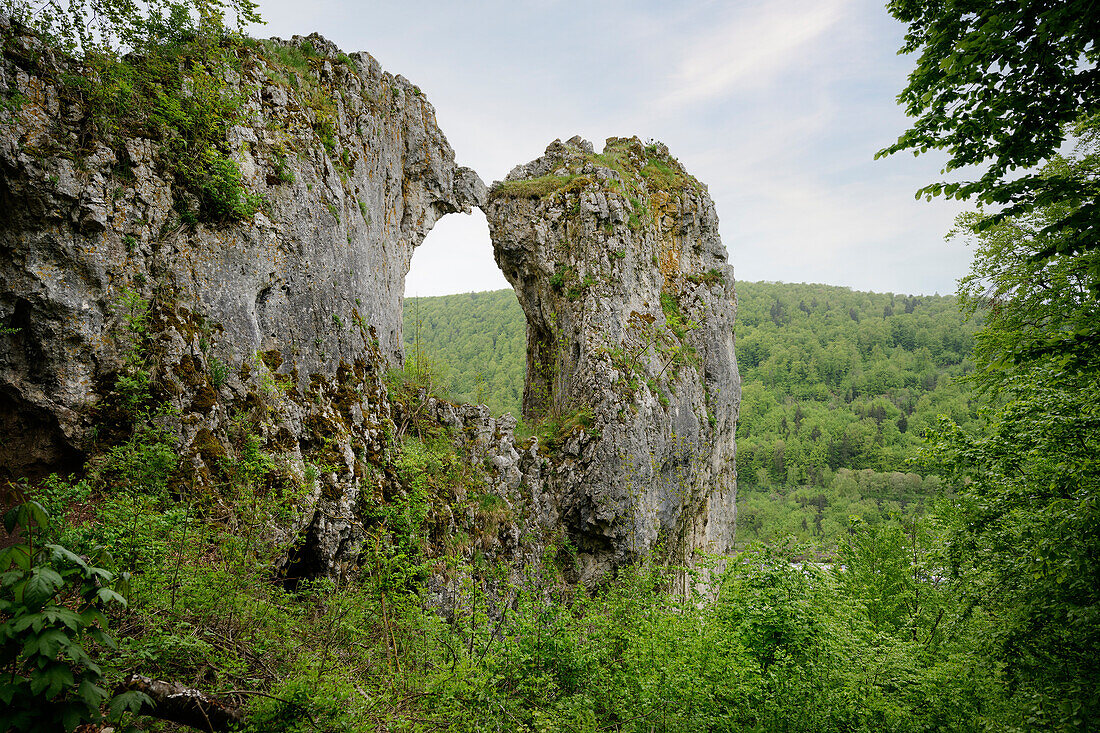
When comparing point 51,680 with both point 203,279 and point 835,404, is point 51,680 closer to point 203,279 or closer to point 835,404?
point 203,279

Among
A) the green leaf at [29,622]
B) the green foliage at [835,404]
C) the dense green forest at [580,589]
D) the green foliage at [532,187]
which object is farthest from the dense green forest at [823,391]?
the green leaf at [29,622]

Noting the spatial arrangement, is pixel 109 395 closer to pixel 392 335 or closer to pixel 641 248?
pixel 392 335

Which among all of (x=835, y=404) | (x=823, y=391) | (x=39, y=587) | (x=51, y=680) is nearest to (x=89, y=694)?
(x=51, y=680)

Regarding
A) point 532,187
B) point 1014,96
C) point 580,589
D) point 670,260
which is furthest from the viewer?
point 670,260

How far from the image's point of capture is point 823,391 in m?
96.9

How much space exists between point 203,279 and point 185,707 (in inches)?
218

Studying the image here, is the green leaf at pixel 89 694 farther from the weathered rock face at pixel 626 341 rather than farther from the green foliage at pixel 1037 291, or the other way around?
the weathered rock face at pixel 626 341

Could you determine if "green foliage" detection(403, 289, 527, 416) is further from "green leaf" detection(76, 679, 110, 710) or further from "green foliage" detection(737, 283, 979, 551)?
"green foliage" detection(737, 283, 979, 551)

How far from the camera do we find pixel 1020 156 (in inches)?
178

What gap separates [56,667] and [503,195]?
16.4 metres

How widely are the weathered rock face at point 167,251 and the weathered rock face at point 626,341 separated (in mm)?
6011

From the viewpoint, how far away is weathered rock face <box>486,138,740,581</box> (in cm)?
1338

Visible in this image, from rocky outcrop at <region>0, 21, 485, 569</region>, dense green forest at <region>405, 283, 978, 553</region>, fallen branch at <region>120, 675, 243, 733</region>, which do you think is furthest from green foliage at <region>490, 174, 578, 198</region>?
dense green forest at <region>405, 283, 978, 553</region>

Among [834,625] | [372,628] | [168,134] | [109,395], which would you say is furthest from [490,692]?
[168,134]
